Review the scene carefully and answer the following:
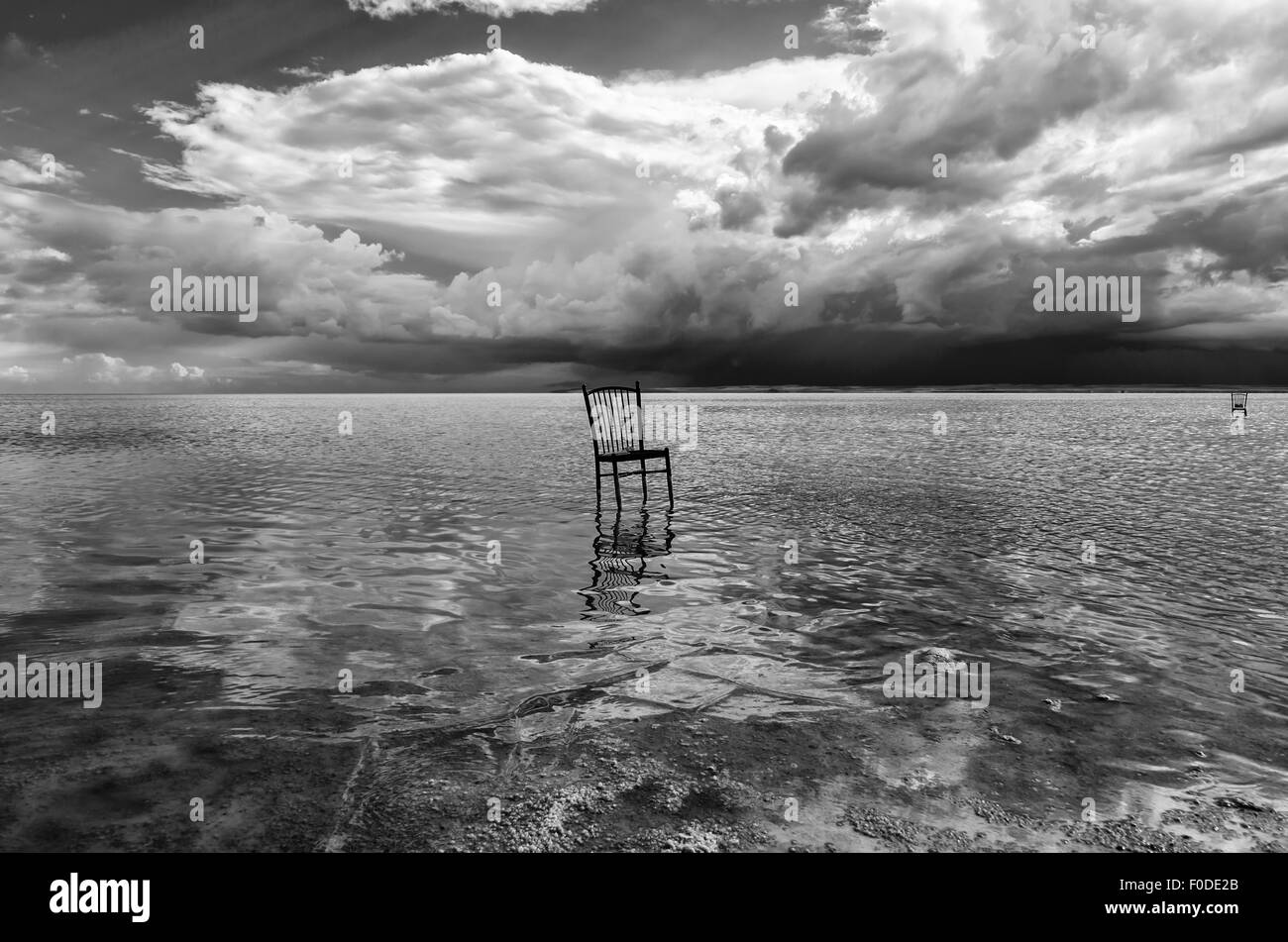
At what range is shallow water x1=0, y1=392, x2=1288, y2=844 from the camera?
4875 mm

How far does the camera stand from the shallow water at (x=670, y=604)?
192 inches

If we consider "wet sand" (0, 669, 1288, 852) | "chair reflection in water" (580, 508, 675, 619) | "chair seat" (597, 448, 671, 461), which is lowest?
"wet sand" (0, 669, 1288, 852)

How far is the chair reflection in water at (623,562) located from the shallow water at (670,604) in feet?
0.16

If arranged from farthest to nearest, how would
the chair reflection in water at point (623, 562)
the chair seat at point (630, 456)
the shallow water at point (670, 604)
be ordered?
the chair seat at point (630, 456)
the chair reflection in water at point (623, 562)
the shallow water at point (670, 604)

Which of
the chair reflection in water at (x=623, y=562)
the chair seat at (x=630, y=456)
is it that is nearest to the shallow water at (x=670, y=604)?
the chair reflection in water at (x=623, y=562)

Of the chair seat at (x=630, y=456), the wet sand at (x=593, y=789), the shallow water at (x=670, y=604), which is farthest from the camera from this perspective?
the chair seat at (x=630, y=456)

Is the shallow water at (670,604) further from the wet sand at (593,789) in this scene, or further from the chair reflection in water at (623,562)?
the wet sand at (593,789)

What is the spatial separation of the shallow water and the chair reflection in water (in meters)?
0.05

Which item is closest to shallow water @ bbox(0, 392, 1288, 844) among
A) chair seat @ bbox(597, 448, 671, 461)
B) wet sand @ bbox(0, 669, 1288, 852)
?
wet sand @ bbox(0, 669, 1288, 852)

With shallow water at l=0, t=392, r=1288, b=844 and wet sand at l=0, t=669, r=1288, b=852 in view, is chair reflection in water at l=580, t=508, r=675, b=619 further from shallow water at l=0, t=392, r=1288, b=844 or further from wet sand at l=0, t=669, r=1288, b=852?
wet sand at l=0, t=669, r=1288, b=852

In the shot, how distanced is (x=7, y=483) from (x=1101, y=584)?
2307cm

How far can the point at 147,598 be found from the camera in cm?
766

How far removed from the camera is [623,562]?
9641mm
